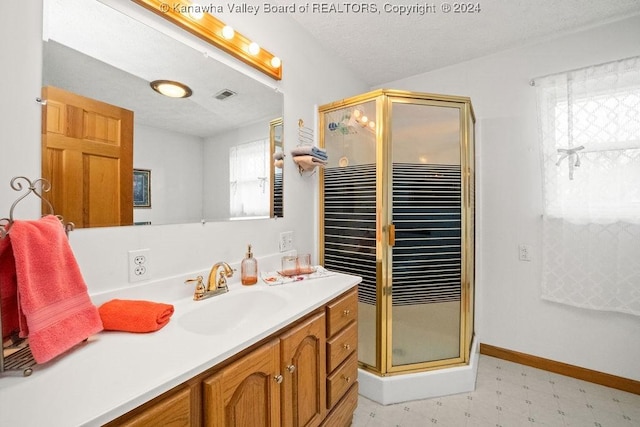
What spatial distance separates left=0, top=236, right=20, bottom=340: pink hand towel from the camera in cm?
64

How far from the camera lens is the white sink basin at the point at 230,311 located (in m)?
1.05

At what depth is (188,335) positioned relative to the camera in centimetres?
81

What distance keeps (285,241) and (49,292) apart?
1142mm

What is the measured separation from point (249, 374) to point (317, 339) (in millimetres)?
389

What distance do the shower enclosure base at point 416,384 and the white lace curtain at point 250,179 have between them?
1319 mm

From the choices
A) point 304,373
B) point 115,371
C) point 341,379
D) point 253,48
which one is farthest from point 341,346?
point 253,48

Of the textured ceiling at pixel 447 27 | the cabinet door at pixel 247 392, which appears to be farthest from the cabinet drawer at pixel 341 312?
the textured ceiling at pixel 447 27

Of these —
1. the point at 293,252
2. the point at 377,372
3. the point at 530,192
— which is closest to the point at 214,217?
the point at 293,252

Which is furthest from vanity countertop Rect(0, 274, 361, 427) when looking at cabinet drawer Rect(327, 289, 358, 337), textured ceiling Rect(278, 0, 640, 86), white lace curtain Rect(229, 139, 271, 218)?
textured ceiling Rect(278, 0, 640, 86)

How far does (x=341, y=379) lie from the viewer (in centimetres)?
132

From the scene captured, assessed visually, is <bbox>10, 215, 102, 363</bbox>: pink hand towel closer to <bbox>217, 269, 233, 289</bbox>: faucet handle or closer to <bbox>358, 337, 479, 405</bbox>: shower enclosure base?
<bbox>217, 269, 233, 289</bbox>: faucet handle

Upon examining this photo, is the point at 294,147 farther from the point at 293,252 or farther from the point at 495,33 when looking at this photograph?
the point at 495,33

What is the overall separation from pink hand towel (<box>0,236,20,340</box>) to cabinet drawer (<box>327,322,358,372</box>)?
102 cm

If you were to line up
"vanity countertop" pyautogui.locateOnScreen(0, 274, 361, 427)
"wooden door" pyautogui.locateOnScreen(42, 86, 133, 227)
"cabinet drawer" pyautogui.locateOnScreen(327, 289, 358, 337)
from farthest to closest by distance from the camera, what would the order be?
"cabinet drawer" pyautogui.locateOnScreen(327, 289, 358, 337) → "wooden door" pyautogui.locateOnScreen(42, 86, 133, 227) → "vanity countertop" pyautogui.locateOnScreen(0, 274, 361, 427)
